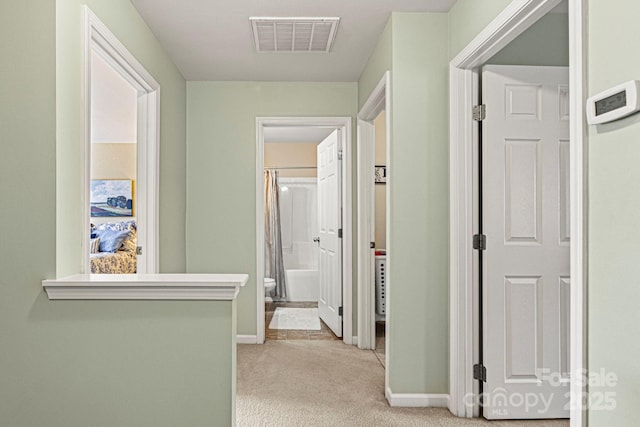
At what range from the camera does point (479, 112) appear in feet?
8.92

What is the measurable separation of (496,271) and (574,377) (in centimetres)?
115

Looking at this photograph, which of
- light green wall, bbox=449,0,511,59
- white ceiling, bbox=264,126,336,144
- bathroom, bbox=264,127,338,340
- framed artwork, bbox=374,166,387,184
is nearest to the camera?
light green wall, bbox=449,0,511,59

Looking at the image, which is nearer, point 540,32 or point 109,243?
point 540,32

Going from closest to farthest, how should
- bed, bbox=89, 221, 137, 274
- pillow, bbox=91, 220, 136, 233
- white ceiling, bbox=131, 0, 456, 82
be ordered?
white ceiling, bbox=131, 0, 456, 82 < bed, bbox=89, 221, 137, 274 < pillow, bbox=91, 220, 136, 233

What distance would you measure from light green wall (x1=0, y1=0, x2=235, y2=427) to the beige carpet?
38.2 inches

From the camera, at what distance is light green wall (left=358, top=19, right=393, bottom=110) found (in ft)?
9.95

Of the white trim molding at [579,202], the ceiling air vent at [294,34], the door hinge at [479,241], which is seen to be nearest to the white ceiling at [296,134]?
the ceiling air vent at [294,34]

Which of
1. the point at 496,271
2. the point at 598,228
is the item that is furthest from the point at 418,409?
the point at 598,228

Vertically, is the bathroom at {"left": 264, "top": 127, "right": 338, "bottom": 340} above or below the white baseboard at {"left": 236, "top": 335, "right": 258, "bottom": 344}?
above

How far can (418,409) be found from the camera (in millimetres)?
2838

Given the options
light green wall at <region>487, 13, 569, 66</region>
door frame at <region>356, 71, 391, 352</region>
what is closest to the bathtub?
door frame at <region>356, 71, 391, 352</region>

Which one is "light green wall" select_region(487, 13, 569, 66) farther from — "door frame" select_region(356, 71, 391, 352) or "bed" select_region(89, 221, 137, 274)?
"bed" select_region(89, 221, 137, 274)

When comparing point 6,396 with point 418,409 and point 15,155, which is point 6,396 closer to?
point 15,155

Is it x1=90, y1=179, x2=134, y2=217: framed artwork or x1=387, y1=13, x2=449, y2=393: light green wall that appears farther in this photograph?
x1=90, y1=179, x2=134, y2=217: framed artwork
